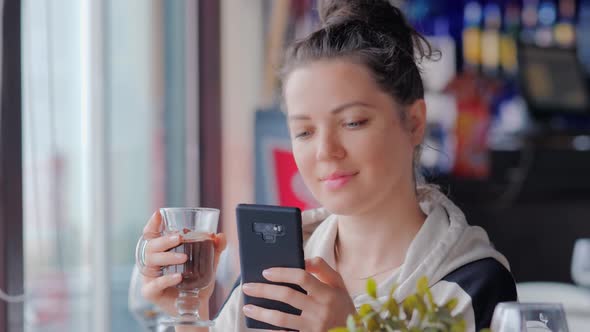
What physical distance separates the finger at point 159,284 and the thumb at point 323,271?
25 cm

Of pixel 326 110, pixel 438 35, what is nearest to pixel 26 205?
pixel 326 110

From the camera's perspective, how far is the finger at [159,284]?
4.85ft

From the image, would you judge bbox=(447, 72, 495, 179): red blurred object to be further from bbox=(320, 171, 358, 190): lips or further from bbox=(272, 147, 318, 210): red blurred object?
bbox=(320, 171, 358, 190): lips

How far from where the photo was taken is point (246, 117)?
214 inches

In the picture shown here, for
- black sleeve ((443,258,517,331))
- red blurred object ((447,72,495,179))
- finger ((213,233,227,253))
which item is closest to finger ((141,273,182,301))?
finger ((213,233,227,253))

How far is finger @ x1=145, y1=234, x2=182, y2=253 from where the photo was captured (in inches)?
57.7

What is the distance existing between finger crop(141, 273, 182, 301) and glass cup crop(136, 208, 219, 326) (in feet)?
0.04

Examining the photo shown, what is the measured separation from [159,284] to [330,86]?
47 centimetres

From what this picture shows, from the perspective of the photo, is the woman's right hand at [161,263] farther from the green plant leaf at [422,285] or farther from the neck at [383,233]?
the green plant leaf at [422,285]

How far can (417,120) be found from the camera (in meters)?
1.71

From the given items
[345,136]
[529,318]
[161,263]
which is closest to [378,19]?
[345,136]

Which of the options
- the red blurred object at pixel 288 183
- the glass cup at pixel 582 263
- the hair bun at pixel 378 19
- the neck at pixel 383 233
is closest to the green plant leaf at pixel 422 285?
the neck at pixel 383 233

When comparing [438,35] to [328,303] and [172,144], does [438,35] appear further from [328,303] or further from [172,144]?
[328,303]

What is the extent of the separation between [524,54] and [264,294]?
4.31 m
